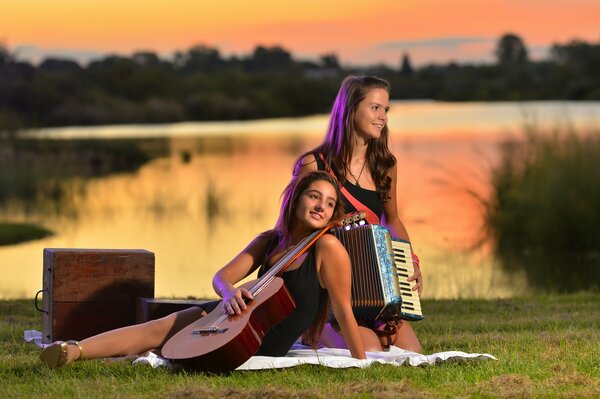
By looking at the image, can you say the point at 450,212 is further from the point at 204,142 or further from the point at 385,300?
the point at 204,142

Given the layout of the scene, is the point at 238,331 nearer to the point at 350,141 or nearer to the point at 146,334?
the point at 146,334

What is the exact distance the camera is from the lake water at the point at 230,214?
1667 cm

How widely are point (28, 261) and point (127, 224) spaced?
6.00 meters

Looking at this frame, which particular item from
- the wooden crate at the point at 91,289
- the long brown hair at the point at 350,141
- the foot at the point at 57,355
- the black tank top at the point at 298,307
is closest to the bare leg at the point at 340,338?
the black tank top at the point at 298,307

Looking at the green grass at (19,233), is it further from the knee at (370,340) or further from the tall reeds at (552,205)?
the knee at (370,340)

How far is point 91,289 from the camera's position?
7461mm

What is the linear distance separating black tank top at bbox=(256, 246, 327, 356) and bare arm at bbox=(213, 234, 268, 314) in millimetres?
318

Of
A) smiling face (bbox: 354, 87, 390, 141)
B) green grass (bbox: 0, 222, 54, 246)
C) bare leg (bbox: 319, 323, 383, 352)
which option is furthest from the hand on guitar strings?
green grass (bbox: 0, 222, 54, 246)

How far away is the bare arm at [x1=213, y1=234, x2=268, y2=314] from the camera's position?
20.1ft

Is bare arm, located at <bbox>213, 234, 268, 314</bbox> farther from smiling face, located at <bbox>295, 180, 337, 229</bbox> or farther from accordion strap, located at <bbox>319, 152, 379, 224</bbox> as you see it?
accordion strap, located at <bbox>319, 152, 379, 224</bbox>

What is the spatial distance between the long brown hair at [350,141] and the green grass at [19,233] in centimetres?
1539

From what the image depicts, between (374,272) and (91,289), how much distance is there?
1.98 m

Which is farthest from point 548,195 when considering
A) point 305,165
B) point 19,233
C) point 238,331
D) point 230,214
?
point 238,331

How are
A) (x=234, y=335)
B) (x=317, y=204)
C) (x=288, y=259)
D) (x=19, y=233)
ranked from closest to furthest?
(x=234, y=335) < (x=288, y=259) < (x=317, y=204) < (x=19, y=233)
